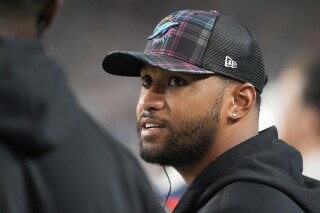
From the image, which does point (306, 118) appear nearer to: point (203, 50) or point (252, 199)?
point (203, 50)

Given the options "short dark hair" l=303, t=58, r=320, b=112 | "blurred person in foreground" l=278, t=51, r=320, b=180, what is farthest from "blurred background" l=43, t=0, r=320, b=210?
"short dark hair" l=303, t=58, r=320, b=112

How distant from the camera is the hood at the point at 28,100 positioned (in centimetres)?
93

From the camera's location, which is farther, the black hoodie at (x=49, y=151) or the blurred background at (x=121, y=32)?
the blurred background at (x=121, y=32)

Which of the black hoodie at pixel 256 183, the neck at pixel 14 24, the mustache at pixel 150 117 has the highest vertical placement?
the neck at pixel 14 24

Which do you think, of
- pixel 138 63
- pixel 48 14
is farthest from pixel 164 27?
pixel 48 14

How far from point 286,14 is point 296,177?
4.23m

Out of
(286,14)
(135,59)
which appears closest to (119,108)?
(286,14)

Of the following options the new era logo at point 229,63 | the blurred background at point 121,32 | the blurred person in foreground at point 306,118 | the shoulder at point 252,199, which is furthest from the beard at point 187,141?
the blurred background at point 121,32

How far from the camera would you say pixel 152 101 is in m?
1.95

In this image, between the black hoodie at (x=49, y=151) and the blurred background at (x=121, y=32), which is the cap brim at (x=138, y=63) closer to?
the black hoodie at (x=49, y=151)

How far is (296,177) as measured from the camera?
185cm

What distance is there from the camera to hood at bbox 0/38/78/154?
93 centimetres

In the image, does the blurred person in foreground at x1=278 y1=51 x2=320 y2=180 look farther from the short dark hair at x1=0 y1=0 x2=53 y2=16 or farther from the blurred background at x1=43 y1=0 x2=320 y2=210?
the short dark hair at x1=0 y1=0 x2=53 y2=16

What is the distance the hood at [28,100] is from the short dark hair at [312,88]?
2.81 m
